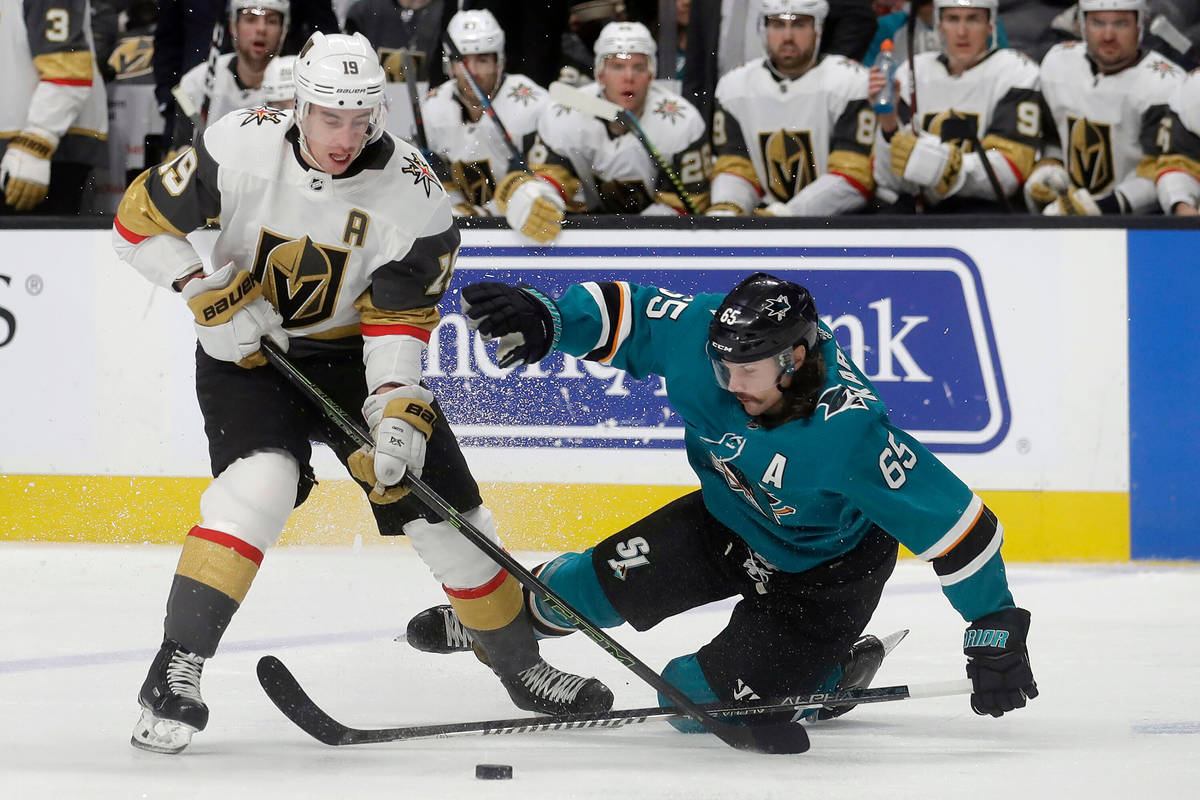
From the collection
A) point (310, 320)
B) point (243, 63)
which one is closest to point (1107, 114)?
point (243, 63)

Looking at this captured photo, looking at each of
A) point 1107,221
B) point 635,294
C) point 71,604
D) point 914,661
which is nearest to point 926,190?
point 1107,221

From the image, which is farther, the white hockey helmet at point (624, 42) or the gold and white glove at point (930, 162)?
the white hockey helmet at point (624, 42)

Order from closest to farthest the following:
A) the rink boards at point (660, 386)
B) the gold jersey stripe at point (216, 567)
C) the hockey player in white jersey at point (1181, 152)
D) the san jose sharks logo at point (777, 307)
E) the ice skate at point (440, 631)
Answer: the san jose sharks logo at point (777, 307) → the gold jersey stripe at point (216, 567) → the ice skate at point (440, 631) → the rink boards at point (660, 386) → the hockey player in white jersey at point (1181, 152)

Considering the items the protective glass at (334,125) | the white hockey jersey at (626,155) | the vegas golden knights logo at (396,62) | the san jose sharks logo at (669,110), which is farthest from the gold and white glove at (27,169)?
the protective glass at (334,125)

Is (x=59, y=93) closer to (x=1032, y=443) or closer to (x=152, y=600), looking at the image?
(x=152, y=600)

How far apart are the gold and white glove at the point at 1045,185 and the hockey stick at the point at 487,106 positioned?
1632 mm

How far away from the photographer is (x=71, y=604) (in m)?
4.24

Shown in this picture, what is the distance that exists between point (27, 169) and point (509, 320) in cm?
329

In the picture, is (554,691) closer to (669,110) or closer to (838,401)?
(838,401)

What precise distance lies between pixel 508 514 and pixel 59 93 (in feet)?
7.15

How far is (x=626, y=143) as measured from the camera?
551 centimetres

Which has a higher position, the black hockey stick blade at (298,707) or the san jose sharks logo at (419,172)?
the san jose sharks logo at (419,172)

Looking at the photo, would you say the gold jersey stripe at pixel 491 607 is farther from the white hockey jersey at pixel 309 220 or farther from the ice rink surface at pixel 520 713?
the white hockey jersey at pixel 309 220

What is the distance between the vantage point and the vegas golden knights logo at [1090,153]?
17.4 feet
